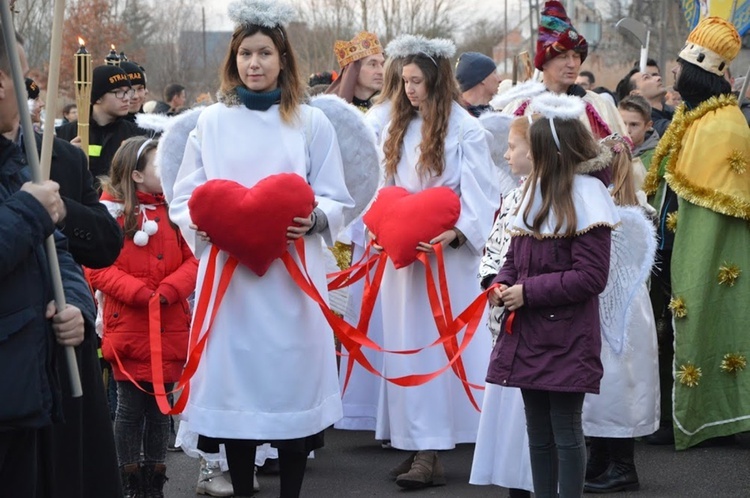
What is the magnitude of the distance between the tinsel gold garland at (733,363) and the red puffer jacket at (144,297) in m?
3.08

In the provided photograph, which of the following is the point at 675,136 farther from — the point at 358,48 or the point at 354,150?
the point at 358,48

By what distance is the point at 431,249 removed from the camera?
21.4ft

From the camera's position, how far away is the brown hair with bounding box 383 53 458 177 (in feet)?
21.9

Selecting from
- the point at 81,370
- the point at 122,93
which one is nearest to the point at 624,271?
the point at 81,370

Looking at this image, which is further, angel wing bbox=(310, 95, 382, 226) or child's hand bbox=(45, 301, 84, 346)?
angel wing bbox=(310, 95, 382, 226)

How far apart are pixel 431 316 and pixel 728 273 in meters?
1.74

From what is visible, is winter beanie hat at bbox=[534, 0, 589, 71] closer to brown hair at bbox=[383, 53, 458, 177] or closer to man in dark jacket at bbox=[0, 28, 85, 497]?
brown hair at bbox=[383, 53, 458, 177]

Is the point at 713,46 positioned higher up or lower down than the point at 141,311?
higher up

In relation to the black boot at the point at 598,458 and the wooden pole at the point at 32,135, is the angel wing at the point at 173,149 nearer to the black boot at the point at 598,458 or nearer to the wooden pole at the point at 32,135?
the wooden pole at the point at 32,135

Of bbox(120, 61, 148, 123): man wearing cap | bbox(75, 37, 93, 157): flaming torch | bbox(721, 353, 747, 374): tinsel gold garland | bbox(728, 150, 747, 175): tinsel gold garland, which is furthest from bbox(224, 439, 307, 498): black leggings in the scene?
bbox(120, 61, 148, 123): man wearing cap

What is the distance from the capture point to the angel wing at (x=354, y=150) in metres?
5.74

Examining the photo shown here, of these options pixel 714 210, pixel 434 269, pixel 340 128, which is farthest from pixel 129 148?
pixel 714 210

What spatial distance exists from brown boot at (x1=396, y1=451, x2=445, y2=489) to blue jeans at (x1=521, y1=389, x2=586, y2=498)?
1378 mm

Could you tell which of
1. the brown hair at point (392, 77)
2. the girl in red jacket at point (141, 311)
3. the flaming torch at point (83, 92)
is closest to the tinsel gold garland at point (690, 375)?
the brown hair at point (392, 77)
